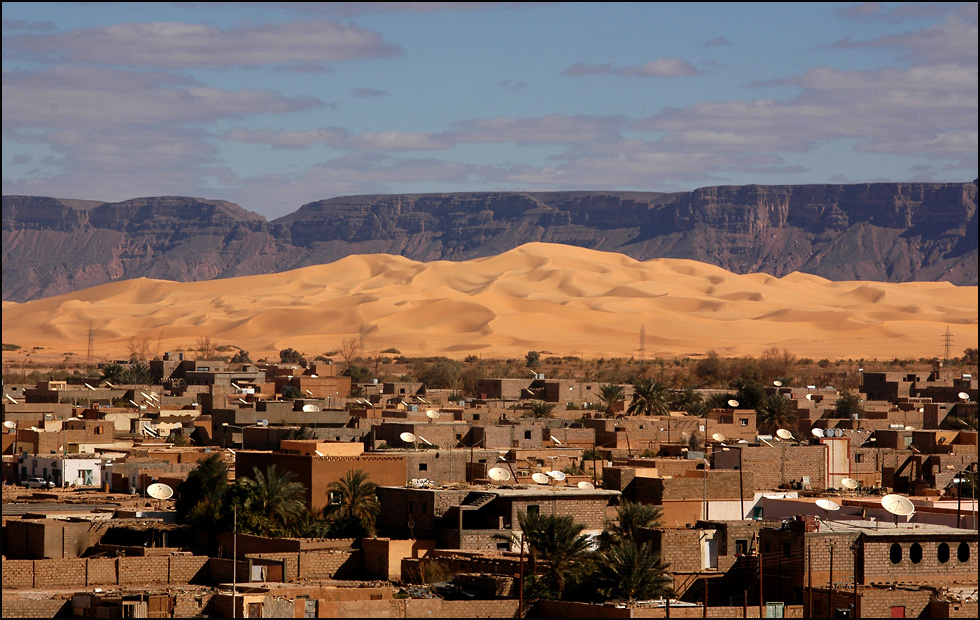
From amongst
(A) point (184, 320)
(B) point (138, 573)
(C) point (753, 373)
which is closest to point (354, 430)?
(B) point (138, 573)

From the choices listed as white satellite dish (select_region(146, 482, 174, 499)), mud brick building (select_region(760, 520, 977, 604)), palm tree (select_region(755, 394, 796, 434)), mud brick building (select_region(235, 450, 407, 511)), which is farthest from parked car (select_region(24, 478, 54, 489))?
mud brick building (select_region(760, 520, 977, 604))

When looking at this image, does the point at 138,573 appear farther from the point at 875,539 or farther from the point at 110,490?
the point at 110,490

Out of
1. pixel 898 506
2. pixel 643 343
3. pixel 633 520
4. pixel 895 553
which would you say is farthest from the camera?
pixel 643 343

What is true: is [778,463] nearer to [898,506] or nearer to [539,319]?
[898,506]

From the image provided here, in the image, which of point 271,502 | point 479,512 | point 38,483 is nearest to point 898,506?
point 479,512

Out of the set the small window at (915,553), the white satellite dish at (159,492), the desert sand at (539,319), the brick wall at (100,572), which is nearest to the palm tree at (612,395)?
the white satellite dish at (159,492)
